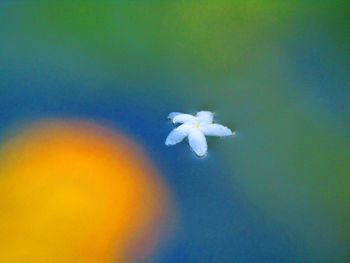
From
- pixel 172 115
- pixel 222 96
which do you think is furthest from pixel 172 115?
pixel 222 96

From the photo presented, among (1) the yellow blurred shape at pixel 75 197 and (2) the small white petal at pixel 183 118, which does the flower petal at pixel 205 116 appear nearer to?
(2) the small white petal at pixel 183 118

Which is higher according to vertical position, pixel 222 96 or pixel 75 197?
pixel 222 96

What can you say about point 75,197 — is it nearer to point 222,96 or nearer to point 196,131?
point 196,131

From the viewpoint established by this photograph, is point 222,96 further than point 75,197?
Yes

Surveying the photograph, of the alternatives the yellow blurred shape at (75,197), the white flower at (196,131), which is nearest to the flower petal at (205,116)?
the white flower at (196,131)

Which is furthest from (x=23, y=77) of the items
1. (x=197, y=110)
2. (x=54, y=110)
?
(x=197, y=110)
